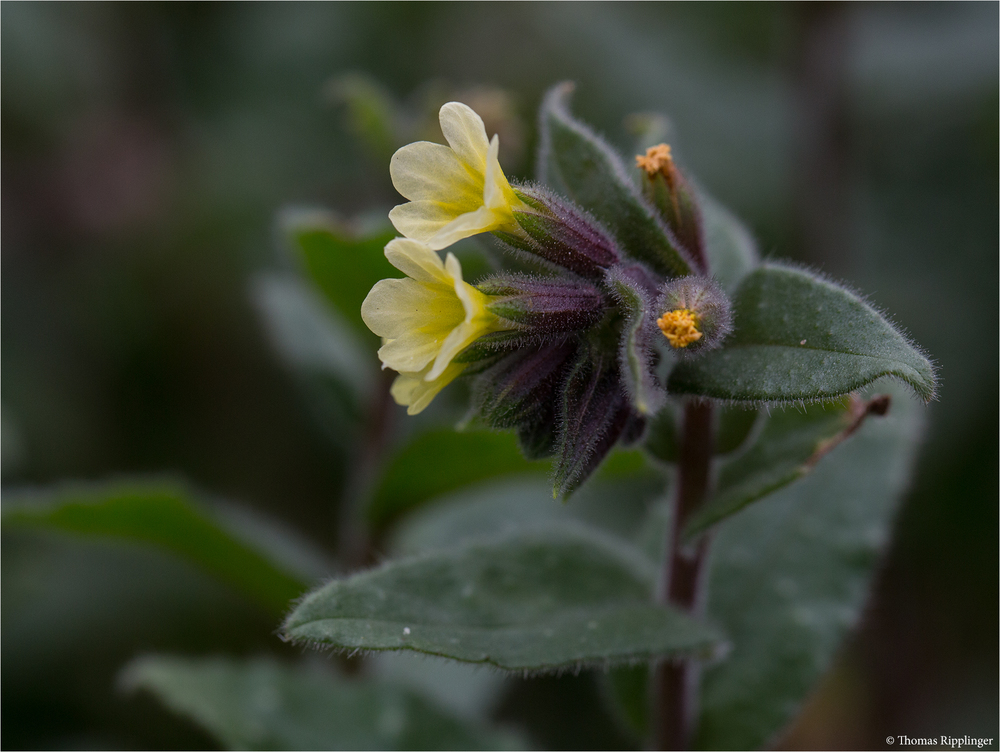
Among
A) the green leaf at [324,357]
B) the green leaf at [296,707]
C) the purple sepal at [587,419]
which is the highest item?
the purple sepal at [587,419]

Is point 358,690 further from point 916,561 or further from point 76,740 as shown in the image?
point 916,561

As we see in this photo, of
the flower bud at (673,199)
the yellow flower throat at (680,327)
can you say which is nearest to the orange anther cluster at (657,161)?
the flower bud at (673,199)

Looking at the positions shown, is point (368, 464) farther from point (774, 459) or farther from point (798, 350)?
point (798, 350)

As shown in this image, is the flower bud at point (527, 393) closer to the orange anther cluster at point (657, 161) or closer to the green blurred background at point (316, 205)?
the orange anther cluster at point (657, 161)

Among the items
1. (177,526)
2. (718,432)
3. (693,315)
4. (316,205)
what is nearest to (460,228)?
(693,315)

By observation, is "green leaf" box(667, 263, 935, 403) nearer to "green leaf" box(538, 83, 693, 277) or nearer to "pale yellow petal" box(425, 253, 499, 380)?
"green leaf" box(538, 83, 693, 277)
